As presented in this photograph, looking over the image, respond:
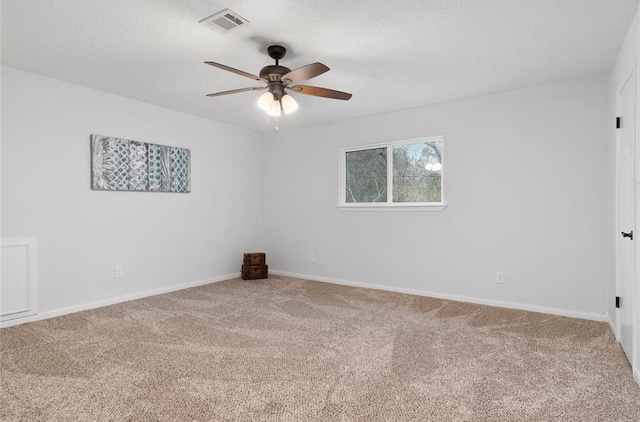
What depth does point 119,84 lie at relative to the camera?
3523 millimetres

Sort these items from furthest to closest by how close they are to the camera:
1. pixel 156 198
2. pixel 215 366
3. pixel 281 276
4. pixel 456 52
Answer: pixel 281 276 → pixel 156 198 → pixel 456 52 → pixel 215 366

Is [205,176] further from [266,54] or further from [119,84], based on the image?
[266,54]

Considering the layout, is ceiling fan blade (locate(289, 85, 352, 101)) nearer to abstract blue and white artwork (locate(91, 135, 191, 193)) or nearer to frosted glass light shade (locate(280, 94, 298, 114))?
frosted glass light shade (locate(280, 94, 298, 114))

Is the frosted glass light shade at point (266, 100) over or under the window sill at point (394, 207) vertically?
over

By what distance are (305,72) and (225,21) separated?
60cm

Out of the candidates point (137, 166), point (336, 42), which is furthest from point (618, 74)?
point (137, 166)

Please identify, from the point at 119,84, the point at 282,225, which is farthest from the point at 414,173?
the point at 119,84

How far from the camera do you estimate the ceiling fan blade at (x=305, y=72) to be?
2342 mm

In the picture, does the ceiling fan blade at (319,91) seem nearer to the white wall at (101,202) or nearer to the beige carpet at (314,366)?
the beige carpet at (314,366)

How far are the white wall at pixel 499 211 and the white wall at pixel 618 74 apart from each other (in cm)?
13

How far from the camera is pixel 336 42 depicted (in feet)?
8.52

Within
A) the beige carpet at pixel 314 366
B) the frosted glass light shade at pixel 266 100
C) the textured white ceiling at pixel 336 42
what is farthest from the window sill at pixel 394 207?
the frosted glass light shade at pixel 266 100

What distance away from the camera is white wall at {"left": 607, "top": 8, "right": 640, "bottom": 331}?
7.33 feet

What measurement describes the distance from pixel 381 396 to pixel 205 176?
12.5 feet
